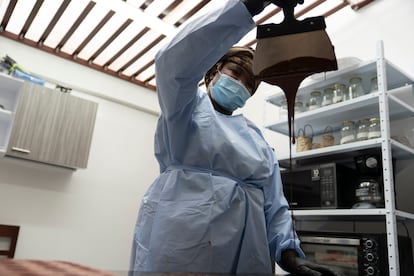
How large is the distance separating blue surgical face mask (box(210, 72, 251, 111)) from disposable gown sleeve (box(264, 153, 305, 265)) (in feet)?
0.95

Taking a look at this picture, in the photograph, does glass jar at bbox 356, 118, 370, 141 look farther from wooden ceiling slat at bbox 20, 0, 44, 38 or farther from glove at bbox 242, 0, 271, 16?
wooden ceiling slat at bbox 20, 0, 44, 38

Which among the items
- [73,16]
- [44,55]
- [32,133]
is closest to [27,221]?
[32,133]

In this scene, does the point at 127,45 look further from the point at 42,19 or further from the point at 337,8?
the point at 337,8

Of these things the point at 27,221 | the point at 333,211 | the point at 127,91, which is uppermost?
the point at 127,91

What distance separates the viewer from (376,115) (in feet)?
5.98

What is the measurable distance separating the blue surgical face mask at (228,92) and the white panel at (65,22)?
161 centimetres

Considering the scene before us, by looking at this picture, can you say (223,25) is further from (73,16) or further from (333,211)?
(73,16)

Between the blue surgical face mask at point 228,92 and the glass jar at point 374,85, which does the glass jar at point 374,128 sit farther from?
the blue surgical face mask at point 228,92

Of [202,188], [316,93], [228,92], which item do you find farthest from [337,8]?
[202,188]

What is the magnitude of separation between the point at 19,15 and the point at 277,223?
97.3 inches

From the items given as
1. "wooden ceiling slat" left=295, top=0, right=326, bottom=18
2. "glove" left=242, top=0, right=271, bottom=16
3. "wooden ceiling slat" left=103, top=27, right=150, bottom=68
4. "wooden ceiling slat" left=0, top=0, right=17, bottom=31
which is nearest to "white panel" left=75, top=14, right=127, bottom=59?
"wooden ceiling slat" left=103, top=27, right=150, bottom=68

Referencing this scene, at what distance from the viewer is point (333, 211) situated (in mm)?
1605

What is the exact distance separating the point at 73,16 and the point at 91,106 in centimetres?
70

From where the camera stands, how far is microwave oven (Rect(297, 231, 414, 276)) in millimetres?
1361
